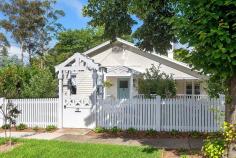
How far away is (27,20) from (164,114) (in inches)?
1115

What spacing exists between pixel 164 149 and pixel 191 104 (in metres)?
3.69

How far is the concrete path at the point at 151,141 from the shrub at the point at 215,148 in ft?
7.78

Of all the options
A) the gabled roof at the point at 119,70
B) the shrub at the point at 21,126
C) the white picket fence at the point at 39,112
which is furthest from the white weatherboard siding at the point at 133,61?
the shrub at the point at 21,126

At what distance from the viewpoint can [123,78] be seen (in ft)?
90.3

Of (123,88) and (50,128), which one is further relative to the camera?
(123,88)

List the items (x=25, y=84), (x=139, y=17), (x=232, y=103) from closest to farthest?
(x=232, y=103), (x=139, y=17), (x=25, y=84)

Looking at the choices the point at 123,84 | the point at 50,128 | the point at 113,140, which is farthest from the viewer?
the point at 123,84

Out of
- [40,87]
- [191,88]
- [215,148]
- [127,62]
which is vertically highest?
[127,62]

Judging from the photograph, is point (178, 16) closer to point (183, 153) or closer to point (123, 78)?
point (183, 153)

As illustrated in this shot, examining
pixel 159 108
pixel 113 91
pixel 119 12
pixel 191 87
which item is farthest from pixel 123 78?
pixel 119 12

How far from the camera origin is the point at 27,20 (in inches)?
1528

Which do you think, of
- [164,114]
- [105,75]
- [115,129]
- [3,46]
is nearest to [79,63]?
[115,129]

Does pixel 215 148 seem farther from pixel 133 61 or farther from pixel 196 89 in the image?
pixel 196 89

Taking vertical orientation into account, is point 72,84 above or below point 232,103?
above
